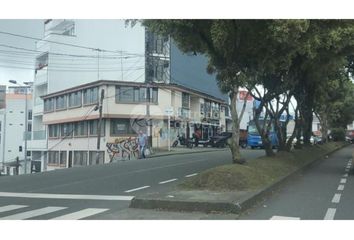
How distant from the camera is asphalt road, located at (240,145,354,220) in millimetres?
9680

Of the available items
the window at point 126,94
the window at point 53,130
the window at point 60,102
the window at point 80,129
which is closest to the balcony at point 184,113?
the window at point 126,94

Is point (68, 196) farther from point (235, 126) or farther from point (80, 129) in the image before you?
point (80, 129)

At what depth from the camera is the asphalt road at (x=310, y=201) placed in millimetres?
9680

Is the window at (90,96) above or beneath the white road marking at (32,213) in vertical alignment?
above

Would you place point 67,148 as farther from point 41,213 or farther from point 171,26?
point 41,213

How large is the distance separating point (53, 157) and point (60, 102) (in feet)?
20.8

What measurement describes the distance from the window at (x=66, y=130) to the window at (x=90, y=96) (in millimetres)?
4799

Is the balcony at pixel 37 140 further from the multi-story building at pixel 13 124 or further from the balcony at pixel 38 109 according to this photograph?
the multi-story building at pixel 13 124

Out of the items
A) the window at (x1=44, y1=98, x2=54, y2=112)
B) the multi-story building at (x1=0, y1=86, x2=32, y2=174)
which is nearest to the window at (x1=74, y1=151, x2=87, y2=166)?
the window at (x1=44, y1=98, x2=54, y2=112)

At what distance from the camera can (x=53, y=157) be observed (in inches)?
2238

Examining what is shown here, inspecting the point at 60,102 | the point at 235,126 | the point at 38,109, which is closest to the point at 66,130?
the point at 60,102

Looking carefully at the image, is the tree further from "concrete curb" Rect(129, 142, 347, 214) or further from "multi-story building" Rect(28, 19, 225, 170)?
"multi-story building" Rect(28, 19, 225, 170)

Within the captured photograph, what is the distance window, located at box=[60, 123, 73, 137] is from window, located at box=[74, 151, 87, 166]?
270cm

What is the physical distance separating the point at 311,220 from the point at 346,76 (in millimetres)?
20464
